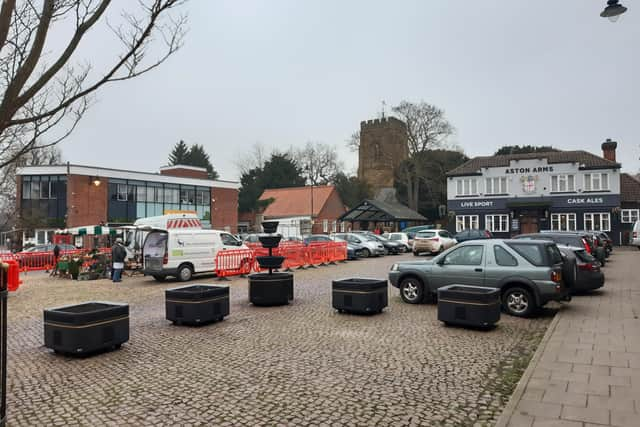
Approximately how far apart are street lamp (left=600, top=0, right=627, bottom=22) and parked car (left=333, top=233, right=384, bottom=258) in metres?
22.0

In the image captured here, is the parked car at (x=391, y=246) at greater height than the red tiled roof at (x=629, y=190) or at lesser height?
lesser

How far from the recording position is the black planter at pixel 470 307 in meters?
8.79

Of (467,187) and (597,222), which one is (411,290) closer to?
(597,222)

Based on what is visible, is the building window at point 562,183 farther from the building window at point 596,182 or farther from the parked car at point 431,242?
the parked car at point 431,242

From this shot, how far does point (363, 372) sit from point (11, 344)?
654 centimetres

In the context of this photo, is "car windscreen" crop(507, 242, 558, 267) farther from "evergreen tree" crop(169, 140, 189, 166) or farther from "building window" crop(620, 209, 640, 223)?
"evergreen tree" crop(169, 140, 189, 166)

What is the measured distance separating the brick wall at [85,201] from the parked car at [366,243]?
25.2 meters

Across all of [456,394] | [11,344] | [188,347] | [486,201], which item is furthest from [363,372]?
[486,201]

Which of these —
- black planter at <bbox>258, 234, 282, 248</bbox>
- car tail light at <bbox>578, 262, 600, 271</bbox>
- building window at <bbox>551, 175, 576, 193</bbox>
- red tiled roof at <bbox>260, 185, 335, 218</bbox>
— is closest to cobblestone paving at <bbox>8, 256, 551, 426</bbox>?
black planter at <bbox>258, 234, 282, 248</bbox>

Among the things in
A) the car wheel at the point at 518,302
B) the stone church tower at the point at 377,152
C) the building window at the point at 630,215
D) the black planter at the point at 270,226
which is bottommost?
the car wheel at the point at 518,302

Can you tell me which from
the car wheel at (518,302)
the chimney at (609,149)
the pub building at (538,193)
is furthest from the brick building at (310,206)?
the car wheel at (518,302)

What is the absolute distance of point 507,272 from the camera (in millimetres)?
10281

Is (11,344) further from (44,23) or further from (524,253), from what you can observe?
(524,253)

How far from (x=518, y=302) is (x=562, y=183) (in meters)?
36.6
